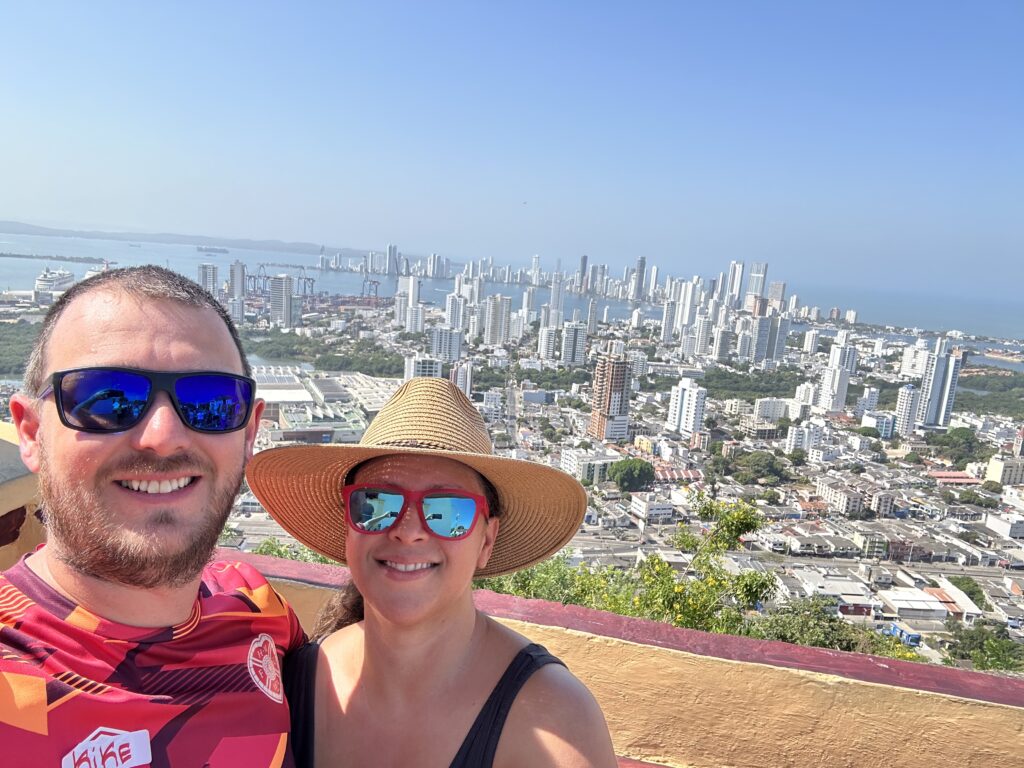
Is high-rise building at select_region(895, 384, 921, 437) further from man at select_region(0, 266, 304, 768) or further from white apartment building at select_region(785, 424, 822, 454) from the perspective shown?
man at select_region(0, 266, 304, 768)

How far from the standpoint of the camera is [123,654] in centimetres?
62

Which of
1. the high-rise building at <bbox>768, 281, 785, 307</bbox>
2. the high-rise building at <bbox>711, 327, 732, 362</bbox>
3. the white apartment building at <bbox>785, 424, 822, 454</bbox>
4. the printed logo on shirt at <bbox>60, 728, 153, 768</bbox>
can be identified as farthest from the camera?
the high-rise building at <bbox>768, 281, 785, 307</bbox>

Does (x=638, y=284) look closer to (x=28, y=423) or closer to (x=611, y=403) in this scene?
(x=611, y=403)

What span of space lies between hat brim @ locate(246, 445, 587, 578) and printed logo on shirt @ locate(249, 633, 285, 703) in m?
0.20

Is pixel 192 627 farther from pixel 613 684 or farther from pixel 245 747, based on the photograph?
pixel 613 684

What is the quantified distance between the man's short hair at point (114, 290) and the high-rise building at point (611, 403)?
27.8 meters

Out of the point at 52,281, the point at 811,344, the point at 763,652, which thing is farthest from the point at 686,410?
the point at 763,652

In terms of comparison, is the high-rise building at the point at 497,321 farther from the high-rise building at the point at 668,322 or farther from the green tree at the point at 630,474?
the green tree at the point at 630,474

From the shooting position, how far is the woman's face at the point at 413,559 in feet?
2.35

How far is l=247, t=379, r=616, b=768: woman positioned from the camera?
696 millimetres

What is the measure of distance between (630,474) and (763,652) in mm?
21685

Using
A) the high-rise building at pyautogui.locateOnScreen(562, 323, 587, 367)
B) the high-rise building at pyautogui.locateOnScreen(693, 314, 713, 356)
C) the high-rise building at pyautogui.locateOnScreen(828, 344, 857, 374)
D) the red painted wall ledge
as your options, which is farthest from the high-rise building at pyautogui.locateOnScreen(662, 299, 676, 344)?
the red painted wall ledge

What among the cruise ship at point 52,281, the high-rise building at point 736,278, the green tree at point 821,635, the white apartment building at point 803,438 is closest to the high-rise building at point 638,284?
the high-rise building at point 736,278

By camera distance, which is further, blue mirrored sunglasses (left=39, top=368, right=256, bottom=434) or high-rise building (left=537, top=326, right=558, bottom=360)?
high-rise building (left=537, top=326, right=558, bottom=360)
